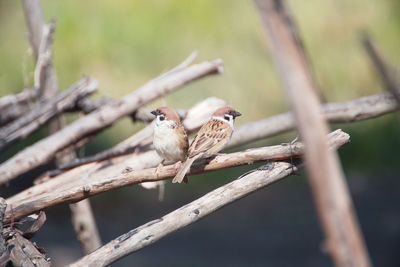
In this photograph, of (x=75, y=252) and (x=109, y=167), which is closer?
(x=109, y=167)

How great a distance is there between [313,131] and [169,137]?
5.81 feet

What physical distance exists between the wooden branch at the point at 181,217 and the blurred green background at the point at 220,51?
3.84m

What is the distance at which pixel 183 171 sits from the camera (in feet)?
9.82

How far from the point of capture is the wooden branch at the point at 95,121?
12.0 ft

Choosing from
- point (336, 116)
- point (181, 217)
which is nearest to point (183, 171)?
point (181, 217)

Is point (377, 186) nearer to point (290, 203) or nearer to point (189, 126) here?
point (290, 203)

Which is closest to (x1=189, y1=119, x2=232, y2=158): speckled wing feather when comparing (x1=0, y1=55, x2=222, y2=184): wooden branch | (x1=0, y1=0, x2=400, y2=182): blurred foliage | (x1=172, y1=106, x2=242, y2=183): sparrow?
(x1=172, y1=106, x2=242, y2=183): sparrow

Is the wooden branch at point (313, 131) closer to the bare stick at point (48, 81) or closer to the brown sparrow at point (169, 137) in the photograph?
the brown sparrow at point (169, 137)

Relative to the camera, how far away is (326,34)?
7.38 m

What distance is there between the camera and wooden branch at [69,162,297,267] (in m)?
2.44

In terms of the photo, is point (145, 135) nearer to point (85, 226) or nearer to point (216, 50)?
point (85, 226)

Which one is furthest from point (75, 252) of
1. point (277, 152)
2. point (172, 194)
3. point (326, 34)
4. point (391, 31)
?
point (391, 31)

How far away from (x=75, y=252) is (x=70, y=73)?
2.40m

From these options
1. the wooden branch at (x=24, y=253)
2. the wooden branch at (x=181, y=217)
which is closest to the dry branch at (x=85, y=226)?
the wooden branch at (x=24, y=253)
